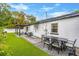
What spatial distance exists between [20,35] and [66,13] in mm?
1070

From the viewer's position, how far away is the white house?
3281 mm

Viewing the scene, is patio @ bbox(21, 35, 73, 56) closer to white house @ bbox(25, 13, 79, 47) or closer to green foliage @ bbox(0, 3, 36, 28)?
white house @ bbox(25, 13, 79, 47)

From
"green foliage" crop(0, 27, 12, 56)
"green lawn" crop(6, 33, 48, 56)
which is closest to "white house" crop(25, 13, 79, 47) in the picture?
"green lawn" crop(6, 33, 48, 56)

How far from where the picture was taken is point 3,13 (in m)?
3.46

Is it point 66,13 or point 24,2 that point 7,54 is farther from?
point 66,13

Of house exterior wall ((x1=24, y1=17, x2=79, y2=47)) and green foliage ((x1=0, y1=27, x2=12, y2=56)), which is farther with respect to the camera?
green foliage ((x1=0, y1=27, x2=12, y2=56))

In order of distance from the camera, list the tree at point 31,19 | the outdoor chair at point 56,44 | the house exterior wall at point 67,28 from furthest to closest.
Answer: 1. the tree at point 31,19
2. the outdoor chair at point 56,44
3. the house exterior wall at point 67,28

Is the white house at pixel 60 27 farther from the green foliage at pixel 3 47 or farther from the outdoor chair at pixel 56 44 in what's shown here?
the green foliage at pixel 3 47

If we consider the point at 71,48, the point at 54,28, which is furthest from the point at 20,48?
the point at 71,48

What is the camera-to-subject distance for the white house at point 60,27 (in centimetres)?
328

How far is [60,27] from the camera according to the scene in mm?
3422

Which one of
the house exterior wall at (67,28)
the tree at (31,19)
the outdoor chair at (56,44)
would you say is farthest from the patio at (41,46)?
the tree at (31,19)

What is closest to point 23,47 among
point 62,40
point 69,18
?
point 62,40

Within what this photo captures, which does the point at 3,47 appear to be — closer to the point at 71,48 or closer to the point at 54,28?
the point at 54,28
